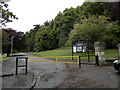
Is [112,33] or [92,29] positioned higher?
[92,29]

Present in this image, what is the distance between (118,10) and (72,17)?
760 inches

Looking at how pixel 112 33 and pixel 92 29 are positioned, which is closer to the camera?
pixel 92 29

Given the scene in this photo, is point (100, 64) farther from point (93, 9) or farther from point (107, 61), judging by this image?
point (93, 9)

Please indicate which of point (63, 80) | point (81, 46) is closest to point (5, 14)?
point (63, 80)

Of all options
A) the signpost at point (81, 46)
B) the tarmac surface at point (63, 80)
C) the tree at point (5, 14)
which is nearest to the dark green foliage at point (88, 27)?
the signpost at point (81, 46)

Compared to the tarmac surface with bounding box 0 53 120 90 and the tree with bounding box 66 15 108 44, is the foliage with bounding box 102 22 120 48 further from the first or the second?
the tarmac surface with bounding box 0 53 120 90

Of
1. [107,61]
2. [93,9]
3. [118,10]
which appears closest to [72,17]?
[93,9]

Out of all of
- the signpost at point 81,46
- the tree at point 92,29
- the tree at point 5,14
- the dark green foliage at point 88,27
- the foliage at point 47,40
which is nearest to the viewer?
the tree at point 5,14

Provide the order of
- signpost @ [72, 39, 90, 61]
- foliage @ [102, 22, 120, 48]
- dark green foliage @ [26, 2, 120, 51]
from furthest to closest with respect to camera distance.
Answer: foliage @ [102, 22, 120, 48], dark green foliage @ [26, 2, 120, 51], signpost @ [72, 39, 90, 61]

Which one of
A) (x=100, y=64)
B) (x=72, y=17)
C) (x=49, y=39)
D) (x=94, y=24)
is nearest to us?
(x=100, y=64)

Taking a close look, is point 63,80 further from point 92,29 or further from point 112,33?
point 112,33

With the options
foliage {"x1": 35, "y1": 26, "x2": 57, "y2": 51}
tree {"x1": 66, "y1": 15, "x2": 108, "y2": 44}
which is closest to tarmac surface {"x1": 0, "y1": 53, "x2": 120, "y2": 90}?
tree {"x1": 66, "y1": 15, "x2": 108, "y2": 44}

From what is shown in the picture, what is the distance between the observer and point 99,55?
34.9ft

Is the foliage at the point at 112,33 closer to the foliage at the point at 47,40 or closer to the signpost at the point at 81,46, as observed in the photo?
the signpost at the point at 81,46
